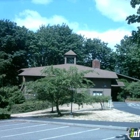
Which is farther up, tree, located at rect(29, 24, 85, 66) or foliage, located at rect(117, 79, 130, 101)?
tree, located at rect(29, 24, 85, 66)

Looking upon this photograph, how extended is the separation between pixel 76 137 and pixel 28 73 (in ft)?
116

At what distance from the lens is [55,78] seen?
77.4 feet

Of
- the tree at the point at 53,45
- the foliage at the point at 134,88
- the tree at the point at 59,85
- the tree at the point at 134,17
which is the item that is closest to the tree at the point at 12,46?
the tree at the point at 53,45

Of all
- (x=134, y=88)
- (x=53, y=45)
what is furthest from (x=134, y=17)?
(x=53, y=45)

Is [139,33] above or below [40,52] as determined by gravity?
below

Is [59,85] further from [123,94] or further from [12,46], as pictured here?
[12,46]

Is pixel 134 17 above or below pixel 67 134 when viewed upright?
above

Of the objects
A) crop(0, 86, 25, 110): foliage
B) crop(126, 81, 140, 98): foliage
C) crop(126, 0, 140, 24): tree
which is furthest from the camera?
crop(126, 81, 140, 98): foliage

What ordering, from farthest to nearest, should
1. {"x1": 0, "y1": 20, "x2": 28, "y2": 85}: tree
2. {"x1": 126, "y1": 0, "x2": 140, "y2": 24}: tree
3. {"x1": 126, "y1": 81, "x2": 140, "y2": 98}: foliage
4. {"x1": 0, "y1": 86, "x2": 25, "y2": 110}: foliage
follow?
{"x1": 0, "y1": 20, "x2": 28, "y2": 85}: tree < {"x1": 126, "y1": 81, "x2": 140, "y2": 98}: foliage < {"x1": 0, "y1": 86, "x2": 25, "y2": 110}: foliage < {"x1": 126, "y1": 0, "x2": 140, "y2": 24}: tree

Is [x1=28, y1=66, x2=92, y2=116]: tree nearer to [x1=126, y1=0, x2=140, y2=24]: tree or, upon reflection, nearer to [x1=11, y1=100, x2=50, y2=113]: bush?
[x1=11, y1=100, x2=50, y2=113]: bush

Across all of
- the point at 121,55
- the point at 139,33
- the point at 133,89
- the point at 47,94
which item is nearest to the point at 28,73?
the point at 133,89

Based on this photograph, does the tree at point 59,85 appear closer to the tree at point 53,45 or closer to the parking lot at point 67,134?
the parking lot at point 67,134

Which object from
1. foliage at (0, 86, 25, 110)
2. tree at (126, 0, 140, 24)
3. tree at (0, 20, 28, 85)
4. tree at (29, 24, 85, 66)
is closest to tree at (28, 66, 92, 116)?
foliage at (0, 86, 25, 110)

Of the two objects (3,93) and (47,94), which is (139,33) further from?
(3,93)
